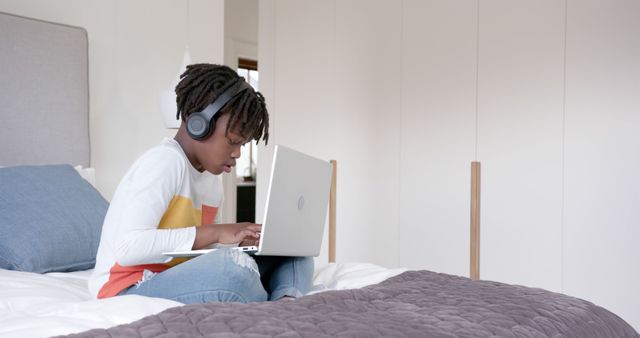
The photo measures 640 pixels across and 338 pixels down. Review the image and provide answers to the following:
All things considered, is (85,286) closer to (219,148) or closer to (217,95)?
(219,148)

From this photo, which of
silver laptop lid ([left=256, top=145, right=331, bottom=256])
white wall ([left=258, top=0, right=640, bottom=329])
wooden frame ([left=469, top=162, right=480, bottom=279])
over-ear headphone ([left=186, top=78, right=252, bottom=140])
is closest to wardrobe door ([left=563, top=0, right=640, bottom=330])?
white wall ([left=258, top=0, right=640, bottom=329])

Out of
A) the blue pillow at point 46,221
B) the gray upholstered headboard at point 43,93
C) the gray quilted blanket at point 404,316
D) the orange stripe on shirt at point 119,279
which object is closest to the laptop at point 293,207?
the orange stripe on shirt at point 119,279

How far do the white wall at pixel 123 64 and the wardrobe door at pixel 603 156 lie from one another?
1.98 meters

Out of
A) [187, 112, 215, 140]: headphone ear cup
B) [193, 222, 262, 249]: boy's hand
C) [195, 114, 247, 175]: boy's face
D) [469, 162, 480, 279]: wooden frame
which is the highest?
[187, 112, 215, 140]: headphone ear cup

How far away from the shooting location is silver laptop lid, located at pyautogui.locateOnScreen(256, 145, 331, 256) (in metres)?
1.48

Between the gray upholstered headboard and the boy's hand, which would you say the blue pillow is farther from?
the boy's hand

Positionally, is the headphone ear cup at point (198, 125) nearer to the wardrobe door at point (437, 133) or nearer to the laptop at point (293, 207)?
the laptop at point (293, 207)

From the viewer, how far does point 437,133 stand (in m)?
3.76

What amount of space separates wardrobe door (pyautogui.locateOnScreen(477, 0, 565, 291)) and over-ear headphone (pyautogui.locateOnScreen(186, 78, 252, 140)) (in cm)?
212

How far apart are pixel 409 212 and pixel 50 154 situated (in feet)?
7.05

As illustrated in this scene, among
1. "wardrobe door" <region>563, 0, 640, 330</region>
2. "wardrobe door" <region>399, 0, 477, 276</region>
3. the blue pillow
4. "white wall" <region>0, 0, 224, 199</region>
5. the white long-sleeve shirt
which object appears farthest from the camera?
"wardrobe door" <region>399, 0, 477, 276</region>

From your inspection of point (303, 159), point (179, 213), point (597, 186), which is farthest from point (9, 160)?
point (597, 186)

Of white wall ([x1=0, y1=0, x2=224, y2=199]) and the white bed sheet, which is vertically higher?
white wall ([x1=0, y1=0, x2=224, y2=199])

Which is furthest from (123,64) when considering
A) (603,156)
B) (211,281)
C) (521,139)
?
(603,156)
